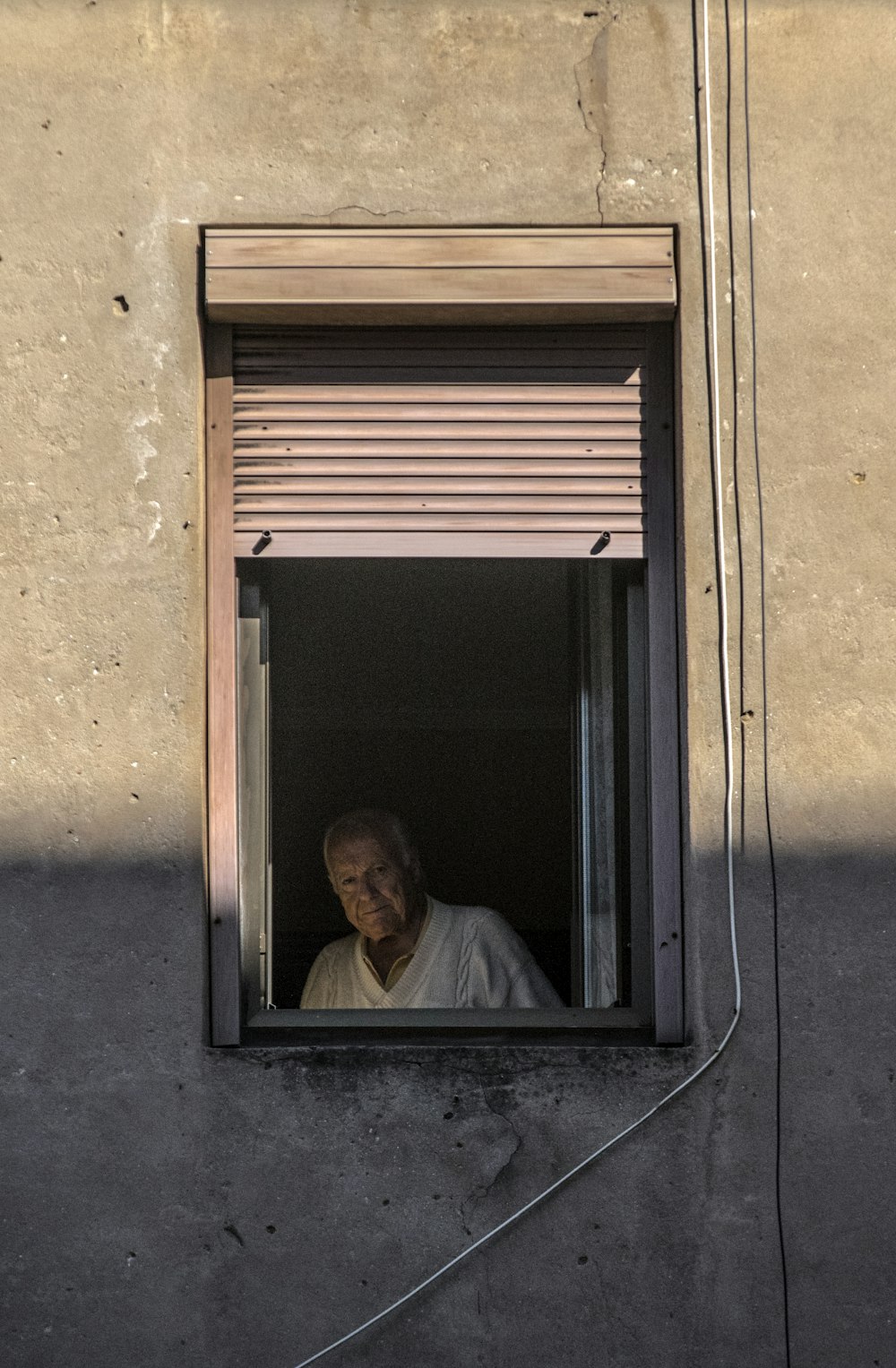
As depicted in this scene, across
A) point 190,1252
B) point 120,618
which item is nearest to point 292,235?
point 120,618

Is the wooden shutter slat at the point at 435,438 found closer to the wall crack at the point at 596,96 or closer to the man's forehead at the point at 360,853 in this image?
the wall crack at the point at 596,96

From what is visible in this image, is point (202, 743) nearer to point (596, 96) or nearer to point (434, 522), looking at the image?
point (434, 522)

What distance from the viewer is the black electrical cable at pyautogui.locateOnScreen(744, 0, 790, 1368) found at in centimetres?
329

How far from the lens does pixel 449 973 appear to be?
3871 millimetres

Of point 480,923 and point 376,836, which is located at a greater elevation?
point 376,836

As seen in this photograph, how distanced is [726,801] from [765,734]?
0.17 meters

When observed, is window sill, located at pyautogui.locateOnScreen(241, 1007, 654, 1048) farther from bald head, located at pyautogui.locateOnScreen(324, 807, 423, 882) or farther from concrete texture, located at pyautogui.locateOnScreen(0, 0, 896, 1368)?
bald head, located at pyautogui.locateOnScreen(324, 807, 423, 882)

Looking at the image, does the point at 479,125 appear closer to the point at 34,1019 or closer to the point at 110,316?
the point at 110,316

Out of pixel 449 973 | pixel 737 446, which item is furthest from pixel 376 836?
pixel 737 446

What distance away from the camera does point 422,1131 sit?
3318mm

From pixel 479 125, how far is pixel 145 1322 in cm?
271

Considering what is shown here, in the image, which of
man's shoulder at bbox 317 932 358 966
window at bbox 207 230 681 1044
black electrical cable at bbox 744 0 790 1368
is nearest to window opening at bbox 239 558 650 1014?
man's shoulder at bbox 317 932 358 966

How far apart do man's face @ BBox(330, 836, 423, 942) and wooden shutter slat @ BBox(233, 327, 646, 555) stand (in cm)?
96

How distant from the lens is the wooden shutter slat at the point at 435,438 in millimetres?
3553
